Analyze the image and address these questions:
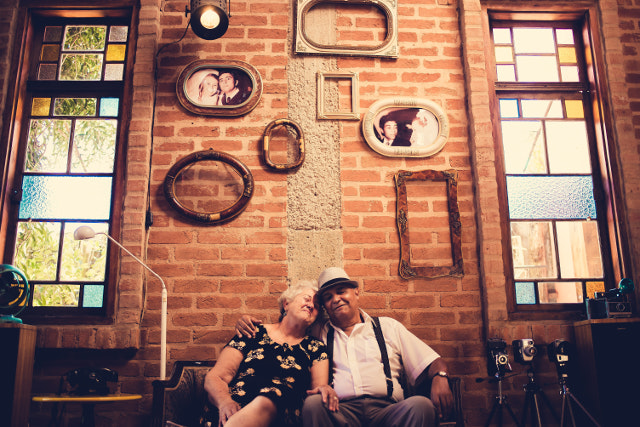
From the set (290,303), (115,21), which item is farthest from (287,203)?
(115,21)

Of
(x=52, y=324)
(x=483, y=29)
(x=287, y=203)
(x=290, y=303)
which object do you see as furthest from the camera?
(x=483, y=29)

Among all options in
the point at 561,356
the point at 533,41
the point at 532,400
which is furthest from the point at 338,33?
the point at 532,400

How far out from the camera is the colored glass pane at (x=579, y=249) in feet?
11.4

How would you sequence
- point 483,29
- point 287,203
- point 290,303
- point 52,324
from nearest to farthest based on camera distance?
point 290,303 < point 52,324 < point 287,203 < point 483,29

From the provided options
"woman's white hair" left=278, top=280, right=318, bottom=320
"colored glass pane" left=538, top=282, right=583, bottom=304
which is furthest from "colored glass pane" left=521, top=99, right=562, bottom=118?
"woman's white hair" left=278, top=280, right=318, bottom=320

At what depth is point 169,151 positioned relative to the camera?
346cm

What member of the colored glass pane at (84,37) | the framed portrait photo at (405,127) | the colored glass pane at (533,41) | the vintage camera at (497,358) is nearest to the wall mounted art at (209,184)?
the framed portrait photo at (405,127)

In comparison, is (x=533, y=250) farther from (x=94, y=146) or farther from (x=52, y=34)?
(x=52, y=34)

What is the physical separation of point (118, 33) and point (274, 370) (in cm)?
279

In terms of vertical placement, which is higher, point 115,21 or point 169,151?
point 115,21

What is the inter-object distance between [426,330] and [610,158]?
183 centimetres

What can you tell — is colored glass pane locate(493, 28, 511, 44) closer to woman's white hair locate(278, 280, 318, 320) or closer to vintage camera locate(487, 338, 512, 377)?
vintage camera locate(487, 338, 512, 377)

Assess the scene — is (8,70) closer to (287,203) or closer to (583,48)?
(287,203)

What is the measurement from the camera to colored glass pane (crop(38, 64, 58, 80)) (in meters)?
3.69
